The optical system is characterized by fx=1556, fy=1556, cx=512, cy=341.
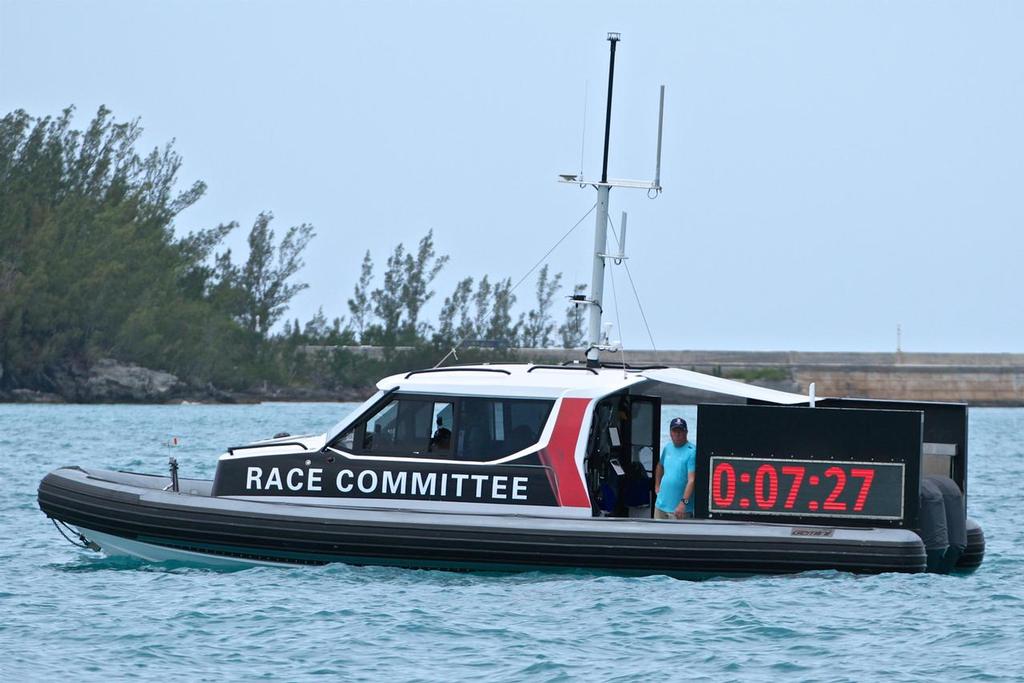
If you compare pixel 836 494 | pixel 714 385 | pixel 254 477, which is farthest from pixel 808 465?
pixel 254 477

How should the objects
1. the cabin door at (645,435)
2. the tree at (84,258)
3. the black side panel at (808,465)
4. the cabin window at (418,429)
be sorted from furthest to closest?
the tree at (84,258) → the cabin door at (645,435) → the cabin window at (418,429) → the black side panel at (808,465)

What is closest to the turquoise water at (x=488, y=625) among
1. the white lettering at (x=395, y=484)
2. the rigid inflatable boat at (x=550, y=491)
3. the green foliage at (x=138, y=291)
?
the rigid inflatable boat at (x=550, y=491)

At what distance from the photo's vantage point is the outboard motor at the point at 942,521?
12.9 metres

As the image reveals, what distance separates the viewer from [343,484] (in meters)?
13.3

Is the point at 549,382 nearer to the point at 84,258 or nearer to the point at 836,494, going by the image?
the point at 836,494

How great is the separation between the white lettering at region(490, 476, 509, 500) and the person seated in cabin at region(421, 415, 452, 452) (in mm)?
516

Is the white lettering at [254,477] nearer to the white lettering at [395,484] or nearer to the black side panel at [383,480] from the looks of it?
the black side panel at [383,480]

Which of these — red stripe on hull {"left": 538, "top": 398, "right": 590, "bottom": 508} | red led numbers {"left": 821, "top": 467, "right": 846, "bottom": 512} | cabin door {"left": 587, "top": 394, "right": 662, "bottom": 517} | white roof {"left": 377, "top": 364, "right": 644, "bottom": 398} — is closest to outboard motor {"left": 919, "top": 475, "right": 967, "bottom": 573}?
red led numbers {"left": 821, "top": 467, "right": 846, "bottom": 512}

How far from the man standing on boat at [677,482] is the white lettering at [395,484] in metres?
2.17

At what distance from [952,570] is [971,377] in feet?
252

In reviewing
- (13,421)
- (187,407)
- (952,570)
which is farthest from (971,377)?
(952,570)

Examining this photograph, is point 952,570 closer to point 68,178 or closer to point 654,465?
point 654,465

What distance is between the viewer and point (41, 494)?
1412cm

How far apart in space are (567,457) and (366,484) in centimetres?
174
